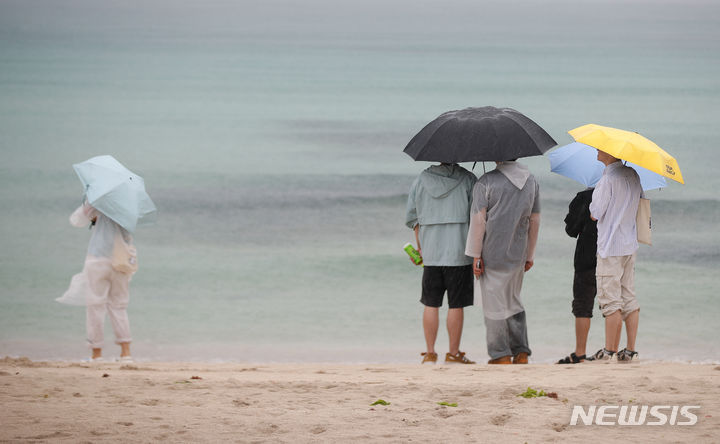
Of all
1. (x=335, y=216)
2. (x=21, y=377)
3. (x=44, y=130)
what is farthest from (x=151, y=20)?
(x=21, y=377)

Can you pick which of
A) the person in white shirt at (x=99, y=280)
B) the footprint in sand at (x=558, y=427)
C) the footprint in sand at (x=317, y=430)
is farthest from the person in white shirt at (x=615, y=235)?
the person in white shirt at (x=99, y=280)

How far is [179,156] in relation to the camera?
16.6 meters

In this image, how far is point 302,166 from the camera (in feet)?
50.3

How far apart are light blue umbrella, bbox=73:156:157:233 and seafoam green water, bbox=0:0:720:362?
4.70 feet

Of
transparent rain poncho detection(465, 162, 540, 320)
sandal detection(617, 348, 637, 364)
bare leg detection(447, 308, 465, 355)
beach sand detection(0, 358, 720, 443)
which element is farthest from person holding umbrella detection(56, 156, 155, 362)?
sandal detection(617, 348, 637, 364)

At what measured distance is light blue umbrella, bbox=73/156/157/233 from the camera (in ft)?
14.5

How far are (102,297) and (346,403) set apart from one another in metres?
1.95

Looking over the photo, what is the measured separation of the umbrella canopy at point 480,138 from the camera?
Result: 3.87m

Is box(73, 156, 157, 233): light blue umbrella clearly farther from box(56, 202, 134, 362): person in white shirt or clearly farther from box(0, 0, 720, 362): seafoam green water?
box(0, 0, 720, 362): seafoam green water

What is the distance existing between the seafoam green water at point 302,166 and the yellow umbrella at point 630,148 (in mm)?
2128

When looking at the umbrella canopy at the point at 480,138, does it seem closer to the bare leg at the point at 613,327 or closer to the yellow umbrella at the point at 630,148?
the yellow umbrella at the point at 630,148

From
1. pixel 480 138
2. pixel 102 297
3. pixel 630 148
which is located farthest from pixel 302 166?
pixel 630 148

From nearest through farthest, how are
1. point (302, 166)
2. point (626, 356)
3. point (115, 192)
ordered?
point (626, 356), point (115, 192), point (302, 166)

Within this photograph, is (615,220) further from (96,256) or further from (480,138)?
(96,256)
